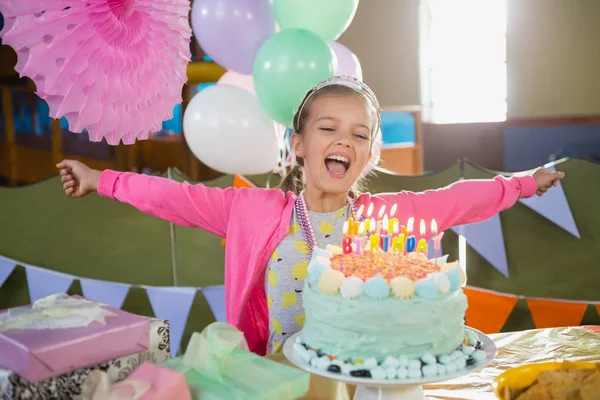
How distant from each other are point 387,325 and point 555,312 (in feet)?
6.56

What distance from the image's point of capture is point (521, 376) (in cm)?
108

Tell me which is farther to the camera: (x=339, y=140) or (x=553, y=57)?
(x=553, y=57)

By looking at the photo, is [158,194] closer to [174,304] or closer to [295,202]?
[295,202]

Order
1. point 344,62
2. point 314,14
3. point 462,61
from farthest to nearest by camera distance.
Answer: point 462,61
point 344,62
point 314,14

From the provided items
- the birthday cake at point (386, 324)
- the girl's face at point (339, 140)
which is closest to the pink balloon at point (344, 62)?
the girl's face at point (339, 140)

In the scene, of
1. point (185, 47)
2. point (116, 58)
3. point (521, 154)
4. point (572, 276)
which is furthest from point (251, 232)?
point (521, 154)

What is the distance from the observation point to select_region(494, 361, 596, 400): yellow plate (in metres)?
1.06

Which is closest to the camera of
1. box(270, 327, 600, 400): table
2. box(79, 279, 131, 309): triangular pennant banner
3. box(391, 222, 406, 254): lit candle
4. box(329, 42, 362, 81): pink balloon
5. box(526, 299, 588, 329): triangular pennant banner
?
box(270, 327, 600, 400): table

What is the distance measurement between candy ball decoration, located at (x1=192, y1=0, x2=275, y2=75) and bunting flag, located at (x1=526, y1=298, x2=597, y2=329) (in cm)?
160

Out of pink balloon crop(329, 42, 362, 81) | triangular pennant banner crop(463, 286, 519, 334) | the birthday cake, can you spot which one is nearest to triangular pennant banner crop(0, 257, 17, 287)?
pink balloon crop(329, 42, 362, 81)

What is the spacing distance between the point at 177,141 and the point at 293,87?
10.2 feet

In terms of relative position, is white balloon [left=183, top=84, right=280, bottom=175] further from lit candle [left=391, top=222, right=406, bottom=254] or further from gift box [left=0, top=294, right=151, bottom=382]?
gift box [left=0, top=294, right=151, bottom=382]

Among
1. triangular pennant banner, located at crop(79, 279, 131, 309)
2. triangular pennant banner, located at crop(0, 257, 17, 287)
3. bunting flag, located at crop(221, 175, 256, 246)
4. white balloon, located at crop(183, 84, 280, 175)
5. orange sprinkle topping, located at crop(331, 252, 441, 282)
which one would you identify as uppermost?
white balloon, located at crop(183, 84, 280, 175)

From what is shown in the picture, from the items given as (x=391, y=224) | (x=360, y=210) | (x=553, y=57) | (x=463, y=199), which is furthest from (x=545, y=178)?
(x=553, y=57)
